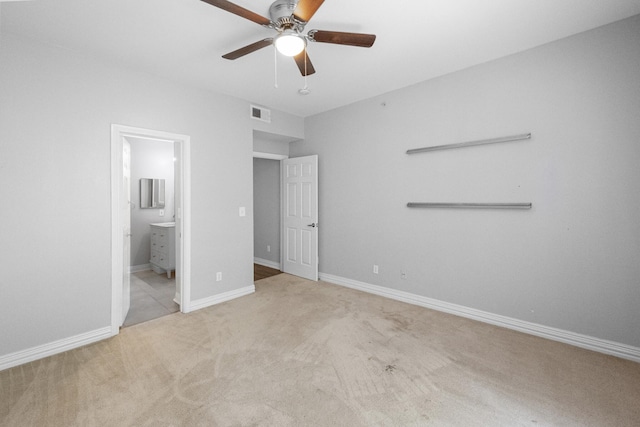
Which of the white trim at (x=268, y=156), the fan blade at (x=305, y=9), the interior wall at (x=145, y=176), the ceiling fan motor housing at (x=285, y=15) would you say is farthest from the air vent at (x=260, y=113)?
the interior wall at (x=145, y=176)

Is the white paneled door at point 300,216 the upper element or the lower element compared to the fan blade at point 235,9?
lower

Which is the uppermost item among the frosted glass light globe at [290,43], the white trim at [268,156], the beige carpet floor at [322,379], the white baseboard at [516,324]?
the frosted glass light globe at [290,43]

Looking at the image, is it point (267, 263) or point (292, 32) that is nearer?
point (292, 32)

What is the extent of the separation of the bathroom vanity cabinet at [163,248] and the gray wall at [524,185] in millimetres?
3196

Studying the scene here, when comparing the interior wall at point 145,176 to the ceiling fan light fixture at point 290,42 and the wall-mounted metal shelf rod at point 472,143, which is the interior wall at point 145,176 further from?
the wall-mounted metal shelf rod at point 472,143

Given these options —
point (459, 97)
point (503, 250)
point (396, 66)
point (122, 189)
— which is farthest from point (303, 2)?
point (503, 250)

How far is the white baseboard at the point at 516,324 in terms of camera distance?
2.40 metres

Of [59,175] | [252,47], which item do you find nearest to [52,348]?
[59,175]

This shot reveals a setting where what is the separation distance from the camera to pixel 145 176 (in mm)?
5414

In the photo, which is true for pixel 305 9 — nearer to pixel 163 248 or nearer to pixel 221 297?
pixel 221 297

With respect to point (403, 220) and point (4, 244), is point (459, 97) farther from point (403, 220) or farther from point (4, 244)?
point (4, 244)

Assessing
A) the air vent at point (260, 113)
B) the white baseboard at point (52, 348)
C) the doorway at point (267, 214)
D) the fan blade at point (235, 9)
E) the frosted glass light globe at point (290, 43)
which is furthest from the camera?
the doorway at point (267, 214)

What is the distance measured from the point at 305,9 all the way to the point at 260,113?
8.41 feet

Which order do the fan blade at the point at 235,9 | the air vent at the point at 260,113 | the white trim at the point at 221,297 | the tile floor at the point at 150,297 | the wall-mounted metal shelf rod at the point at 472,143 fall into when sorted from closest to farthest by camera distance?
the fan blade at the point at 235,9 → the wall-mounted metal shelf rod at the point at 472,143 → the tile floor at the point at 150,297 → the white trim at the point at 221,297 → the air vent at the point at 260,113
